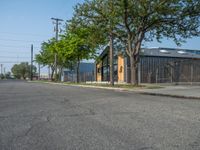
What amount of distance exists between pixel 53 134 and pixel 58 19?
58.9m

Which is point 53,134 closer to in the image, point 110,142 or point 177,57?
point 110,142

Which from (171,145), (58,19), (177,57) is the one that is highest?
(58,19)

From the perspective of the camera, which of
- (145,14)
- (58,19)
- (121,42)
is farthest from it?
(58,19)

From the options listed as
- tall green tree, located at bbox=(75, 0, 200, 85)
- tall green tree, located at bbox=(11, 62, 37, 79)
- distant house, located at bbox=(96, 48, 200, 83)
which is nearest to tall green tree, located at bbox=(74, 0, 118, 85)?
tall green tree, located at bbox=(75, 0, 200, 85)

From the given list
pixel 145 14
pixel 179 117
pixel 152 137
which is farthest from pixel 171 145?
pixel 145 14

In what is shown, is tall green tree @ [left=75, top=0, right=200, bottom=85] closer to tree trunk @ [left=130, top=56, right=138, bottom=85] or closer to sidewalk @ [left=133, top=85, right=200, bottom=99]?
tree trunk @ [left=130, top=56, right=138, bottom=85]

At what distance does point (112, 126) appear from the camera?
8609mm

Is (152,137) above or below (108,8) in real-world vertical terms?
below

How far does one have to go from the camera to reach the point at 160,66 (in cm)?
4612

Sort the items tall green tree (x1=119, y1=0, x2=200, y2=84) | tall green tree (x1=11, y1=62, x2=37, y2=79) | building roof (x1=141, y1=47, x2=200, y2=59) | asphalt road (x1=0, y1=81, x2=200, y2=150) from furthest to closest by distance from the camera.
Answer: tall green tree (x1=11, y1=62, x2=37, y2=79)
building roof (x1=141, y1=47, x2=200, y2=59)
tall green tree (x1=119, y1=0, x2=200, y2=84)
asphalt road (x1=0, y1=81, x2=200, y2=150)

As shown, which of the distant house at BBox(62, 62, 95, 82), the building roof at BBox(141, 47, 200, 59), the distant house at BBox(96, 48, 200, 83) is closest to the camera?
the distant house at BBox(96, 48, 200, 83)

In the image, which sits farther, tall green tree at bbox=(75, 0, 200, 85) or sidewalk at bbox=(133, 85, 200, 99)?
tall green tree at bbox=(75, 0, 200, 85)

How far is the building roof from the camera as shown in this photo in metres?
48.7

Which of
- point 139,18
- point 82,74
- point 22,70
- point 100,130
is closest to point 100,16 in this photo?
point 139,18
